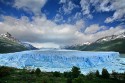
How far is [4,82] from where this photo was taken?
28.8 m

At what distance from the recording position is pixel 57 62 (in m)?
63.4

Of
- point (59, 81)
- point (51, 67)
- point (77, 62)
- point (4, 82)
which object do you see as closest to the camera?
point (4, 82)

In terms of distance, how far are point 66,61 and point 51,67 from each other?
6.88 meters

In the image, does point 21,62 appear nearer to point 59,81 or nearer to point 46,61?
point 46,61

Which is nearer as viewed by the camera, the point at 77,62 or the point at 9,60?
the point at 77,62

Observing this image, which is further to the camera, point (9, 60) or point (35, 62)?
point (9, 60)

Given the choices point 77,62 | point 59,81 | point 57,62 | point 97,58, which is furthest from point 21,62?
point 59,81

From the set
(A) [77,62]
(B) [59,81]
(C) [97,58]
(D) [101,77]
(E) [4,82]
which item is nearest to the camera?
(E) [4,82]

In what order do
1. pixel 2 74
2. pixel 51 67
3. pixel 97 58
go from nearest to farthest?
pixel 2 74, pixel 51 67, pixel 97 58

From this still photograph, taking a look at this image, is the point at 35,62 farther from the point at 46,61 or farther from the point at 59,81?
the point at 59,81

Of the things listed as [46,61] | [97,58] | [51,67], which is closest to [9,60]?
[46,61]

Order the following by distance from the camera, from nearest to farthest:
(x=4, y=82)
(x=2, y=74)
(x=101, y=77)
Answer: (x=4, y=82) → (x=2, y=74) → (x=101, y=77)

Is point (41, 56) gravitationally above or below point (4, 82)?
above

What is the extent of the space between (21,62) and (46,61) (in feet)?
26.6
